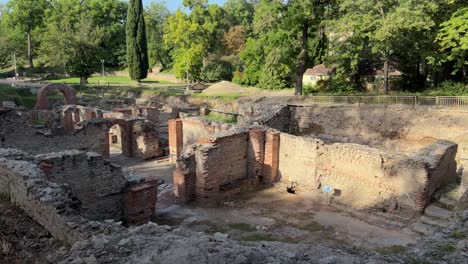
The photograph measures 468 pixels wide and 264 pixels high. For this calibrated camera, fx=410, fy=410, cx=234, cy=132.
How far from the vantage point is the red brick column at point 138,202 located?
10703 mm

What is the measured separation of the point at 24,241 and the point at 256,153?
885 cm

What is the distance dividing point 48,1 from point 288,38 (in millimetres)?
55251

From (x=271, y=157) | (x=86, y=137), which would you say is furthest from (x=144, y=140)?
(x=271, y=157)

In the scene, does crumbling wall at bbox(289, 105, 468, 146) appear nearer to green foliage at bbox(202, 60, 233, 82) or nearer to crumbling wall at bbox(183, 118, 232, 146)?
crumbling wall at bbox(183, 118, 232, 146)

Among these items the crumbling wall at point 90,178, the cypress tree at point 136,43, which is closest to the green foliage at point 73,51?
the cypress tree at point 136,43

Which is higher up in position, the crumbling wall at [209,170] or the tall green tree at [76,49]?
the tall green tree at [76,49]

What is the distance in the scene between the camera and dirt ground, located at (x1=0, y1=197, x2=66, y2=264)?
22.1ft

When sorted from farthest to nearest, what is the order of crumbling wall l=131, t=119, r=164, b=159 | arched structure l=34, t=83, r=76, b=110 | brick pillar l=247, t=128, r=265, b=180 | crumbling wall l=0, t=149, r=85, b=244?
arched structure l=34, t=83, r=76, b=110 < crumbling wall l=131, t=119, r=164, b=159 < brick pillar l=247, t=128, r=265, b=180 < crumbling wall l=0, t=149, r=85, b=244

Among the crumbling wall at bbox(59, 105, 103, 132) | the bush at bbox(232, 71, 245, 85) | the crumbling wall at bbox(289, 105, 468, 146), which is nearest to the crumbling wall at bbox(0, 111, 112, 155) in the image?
the crumbling wall at bbox(59, 105, 103, 132)

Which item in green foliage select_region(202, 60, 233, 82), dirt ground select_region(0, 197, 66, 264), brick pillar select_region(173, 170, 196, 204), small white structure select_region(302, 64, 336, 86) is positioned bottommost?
brick pillar select_region(173, 170, 196, 204)

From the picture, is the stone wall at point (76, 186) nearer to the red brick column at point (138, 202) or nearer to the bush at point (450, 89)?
the red brick column at point (138, 202)

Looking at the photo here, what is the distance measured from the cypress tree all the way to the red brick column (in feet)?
130

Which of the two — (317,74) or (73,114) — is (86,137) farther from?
(317,74)

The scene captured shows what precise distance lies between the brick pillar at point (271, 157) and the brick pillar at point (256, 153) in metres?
0.16
